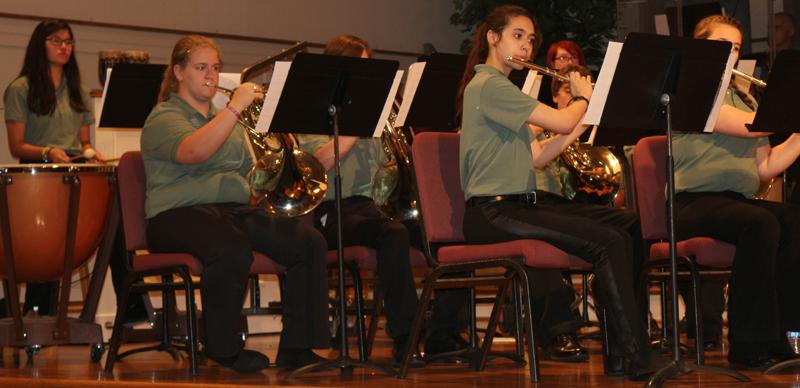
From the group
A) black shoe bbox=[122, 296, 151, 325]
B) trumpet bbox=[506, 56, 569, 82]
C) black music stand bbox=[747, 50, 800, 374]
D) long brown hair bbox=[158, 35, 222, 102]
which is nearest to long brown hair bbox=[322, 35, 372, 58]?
long brown hair bbox=[158, 35, 222, 102]

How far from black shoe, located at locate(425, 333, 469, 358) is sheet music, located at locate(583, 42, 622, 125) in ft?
4.79

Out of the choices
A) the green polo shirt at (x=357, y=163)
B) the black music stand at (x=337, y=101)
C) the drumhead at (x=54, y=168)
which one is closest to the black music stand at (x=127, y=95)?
the drumhead at (x=54, y=168)

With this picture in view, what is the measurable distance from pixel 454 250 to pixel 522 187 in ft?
0.95

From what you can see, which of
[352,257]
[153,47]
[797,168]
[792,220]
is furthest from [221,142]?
[153,47]

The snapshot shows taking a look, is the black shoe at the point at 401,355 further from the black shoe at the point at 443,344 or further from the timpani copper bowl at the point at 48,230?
the timpani copper bowl at the point at 48,230

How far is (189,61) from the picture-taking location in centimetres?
429

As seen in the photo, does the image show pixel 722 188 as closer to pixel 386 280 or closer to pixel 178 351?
pixel 386 280

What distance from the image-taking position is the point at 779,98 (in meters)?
3.51

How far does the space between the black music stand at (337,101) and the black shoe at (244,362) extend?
9.5 inches

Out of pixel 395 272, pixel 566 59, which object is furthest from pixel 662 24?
pixel 395 272

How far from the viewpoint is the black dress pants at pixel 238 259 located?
13.0 feet

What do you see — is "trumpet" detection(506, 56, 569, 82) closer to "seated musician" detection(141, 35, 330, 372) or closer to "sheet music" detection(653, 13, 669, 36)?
"seated musician" detection(141, 35, 330, 372)

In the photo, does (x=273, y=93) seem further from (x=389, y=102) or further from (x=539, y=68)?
(x=539, y=68)

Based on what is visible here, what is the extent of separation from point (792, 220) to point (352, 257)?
1521 millimetres
